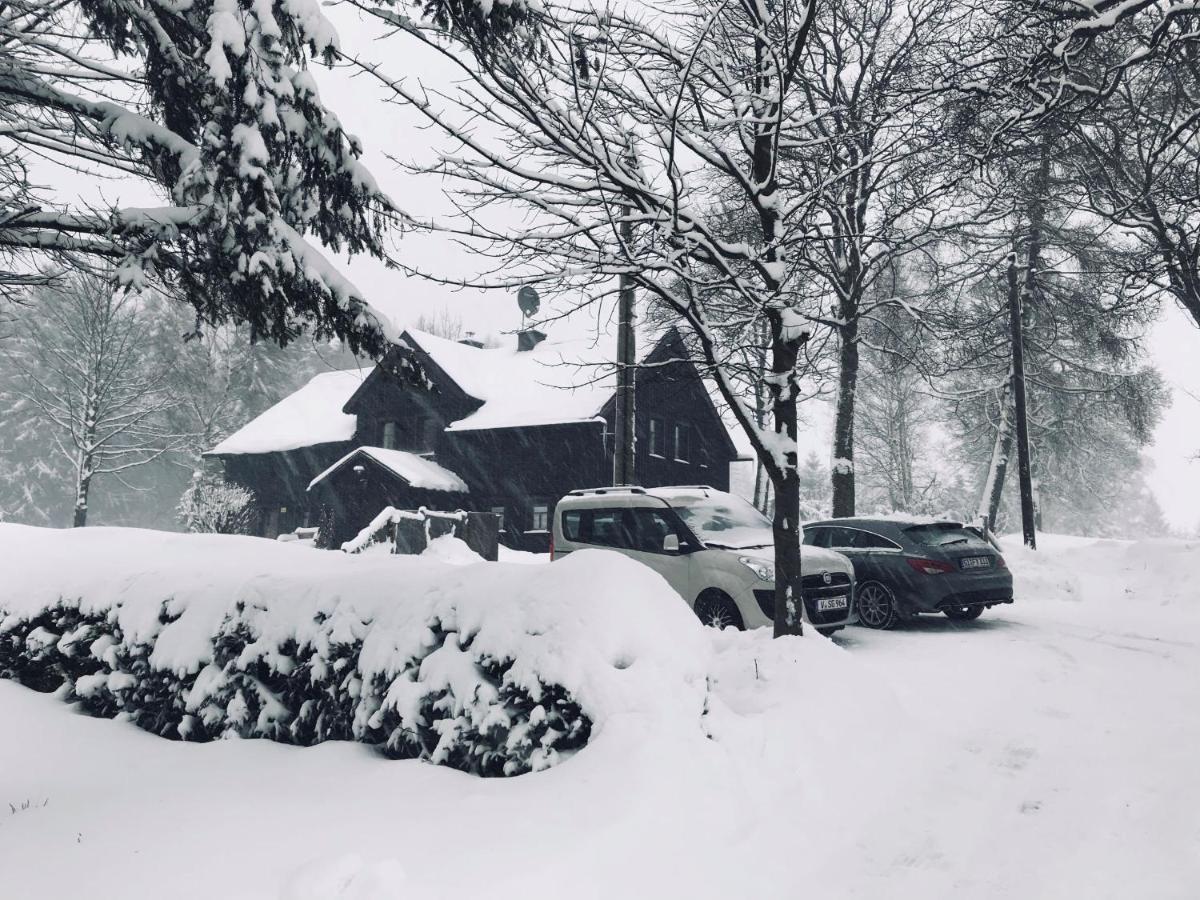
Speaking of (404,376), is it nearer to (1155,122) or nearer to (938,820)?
(938,820)

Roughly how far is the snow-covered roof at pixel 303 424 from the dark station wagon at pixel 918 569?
2433 cm

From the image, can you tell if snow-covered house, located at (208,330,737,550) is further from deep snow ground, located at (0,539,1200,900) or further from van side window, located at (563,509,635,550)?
deep snow ground, located at (0,539,1200,900)

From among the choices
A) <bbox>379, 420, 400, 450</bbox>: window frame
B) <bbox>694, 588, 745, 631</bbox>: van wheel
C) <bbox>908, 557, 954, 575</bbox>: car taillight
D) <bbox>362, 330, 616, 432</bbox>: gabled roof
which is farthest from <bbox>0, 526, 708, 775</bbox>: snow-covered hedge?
<bbox>379, 420, 400, 450</bbox>: window frame

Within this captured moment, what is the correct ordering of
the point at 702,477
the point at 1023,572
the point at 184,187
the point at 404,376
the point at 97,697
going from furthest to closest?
the point at 702,477 → the point at 1023,572 → the point at 404,376 → the point at 97,697 → the point at 184,187

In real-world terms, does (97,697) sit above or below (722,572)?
below

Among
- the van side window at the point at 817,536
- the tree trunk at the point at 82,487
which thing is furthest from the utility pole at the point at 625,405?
the tree trunk at the point at 82,487

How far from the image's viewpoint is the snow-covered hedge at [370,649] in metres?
4.20

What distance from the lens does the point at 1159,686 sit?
23.5ft

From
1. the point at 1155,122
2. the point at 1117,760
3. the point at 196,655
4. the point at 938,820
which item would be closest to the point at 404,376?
the point at 196,655

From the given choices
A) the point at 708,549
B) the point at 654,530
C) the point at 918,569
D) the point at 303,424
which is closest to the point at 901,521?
the point at 918,569

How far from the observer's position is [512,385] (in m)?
28.6

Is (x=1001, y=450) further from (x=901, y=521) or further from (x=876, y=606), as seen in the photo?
(x=876, y=606)

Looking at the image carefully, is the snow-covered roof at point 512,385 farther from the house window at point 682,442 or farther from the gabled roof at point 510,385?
the house window at point 682,442

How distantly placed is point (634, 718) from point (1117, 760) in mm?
3578
